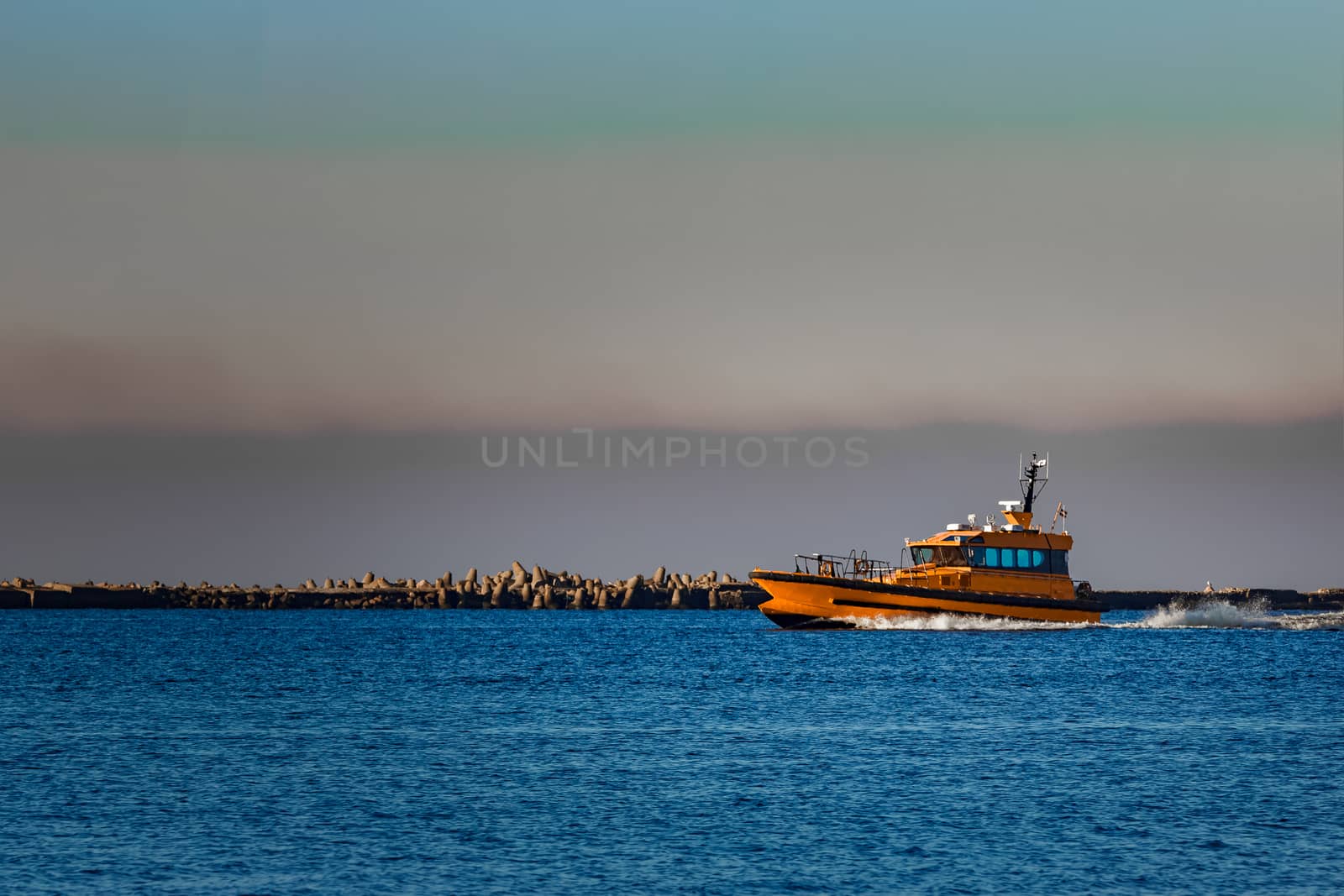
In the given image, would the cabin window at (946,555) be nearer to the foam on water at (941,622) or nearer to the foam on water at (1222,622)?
the foam on water at (941,622)

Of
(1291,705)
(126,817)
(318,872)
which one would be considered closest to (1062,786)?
(318,872)

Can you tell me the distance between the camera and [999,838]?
2567 centimetres

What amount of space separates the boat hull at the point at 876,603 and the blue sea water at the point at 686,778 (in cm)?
1057

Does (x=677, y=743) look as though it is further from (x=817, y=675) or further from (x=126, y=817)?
(x=817, y=675)

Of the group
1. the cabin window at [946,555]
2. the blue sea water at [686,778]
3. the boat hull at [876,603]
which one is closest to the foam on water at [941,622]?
the boat hull at [876,603]

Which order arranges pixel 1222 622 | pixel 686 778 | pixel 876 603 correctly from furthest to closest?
1. pixel 1222 622
2. pixel 876 603
3. pixel 686 778

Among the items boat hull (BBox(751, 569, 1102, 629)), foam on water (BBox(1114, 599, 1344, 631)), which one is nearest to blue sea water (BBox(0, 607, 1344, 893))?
boat hull (BBox(751, 569, 1102, 629))

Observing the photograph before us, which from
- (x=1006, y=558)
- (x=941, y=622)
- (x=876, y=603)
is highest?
(x=1006, y=558)

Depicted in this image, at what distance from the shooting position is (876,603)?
81.8m

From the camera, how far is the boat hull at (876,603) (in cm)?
8097

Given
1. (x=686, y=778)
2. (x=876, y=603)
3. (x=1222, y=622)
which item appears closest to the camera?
(x=686, y=778)

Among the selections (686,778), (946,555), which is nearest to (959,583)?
(946,555)

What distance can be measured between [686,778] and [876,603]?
5044cm

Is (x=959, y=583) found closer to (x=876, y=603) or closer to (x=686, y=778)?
(x=876, y=603)
